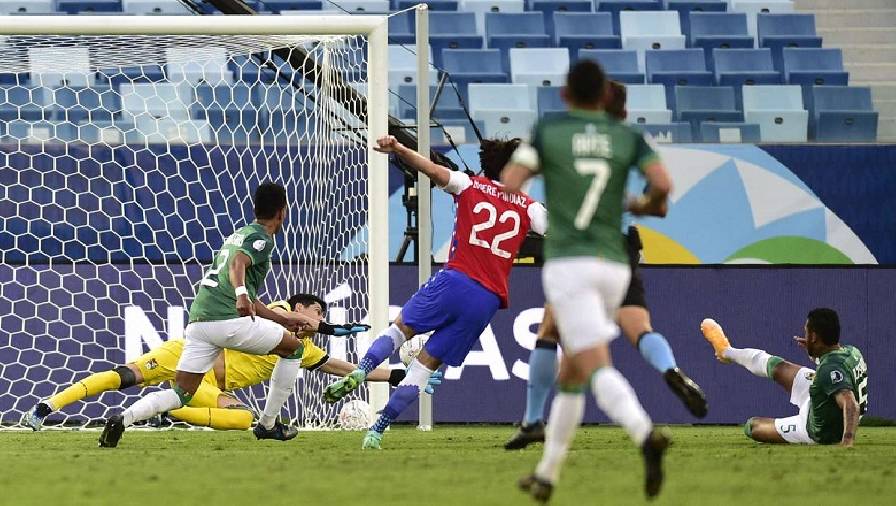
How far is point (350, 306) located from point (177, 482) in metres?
6.31

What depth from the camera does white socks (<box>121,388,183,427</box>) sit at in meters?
9.27

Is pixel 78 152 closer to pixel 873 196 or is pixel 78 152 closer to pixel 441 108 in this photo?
pixel 441 108

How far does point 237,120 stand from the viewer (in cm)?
1385

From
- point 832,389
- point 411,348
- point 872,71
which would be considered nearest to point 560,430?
point 832,389

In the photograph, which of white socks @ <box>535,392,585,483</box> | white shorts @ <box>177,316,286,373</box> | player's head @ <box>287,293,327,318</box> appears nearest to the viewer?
white socks @ <box>535,392,585,483</box>

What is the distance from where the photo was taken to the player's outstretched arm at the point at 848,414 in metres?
9.12

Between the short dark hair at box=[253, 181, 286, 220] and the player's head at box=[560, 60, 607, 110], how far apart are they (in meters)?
3.90

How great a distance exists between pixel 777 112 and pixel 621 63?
92.0 inches

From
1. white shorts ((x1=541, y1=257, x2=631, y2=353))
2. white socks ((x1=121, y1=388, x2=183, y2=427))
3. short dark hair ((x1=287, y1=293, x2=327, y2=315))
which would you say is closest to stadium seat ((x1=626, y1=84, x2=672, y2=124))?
short dark hair ((x1=287, y1=293, x2=327, y2=315))

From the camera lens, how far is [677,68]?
55.7ft

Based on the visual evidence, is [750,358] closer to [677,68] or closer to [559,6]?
[677,68]

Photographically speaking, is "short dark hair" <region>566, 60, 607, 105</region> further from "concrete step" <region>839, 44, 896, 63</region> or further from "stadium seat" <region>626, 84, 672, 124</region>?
"concrete step" <region>839, 44, 896, 63</region>

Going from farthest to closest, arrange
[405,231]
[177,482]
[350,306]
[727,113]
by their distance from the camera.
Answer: [727,113], [405,231], [350,306], [177,482]

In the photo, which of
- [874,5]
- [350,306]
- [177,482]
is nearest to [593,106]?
[177,482]
